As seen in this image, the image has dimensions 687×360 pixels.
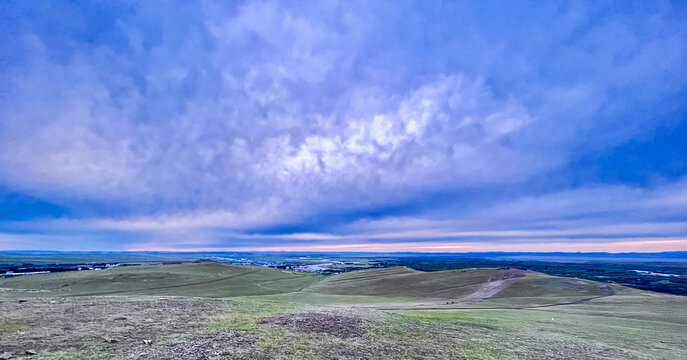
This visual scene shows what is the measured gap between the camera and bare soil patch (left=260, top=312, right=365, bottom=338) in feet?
66.3

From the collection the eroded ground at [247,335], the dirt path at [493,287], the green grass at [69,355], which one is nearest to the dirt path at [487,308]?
the dirt path at [493,287]

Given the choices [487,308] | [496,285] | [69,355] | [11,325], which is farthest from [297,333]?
[496,285]

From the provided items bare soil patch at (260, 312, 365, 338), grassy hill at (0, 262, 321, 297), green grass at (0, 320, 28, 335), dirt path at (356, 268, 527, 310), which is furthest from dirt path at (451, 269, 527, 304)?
green grass at (0, 320, 28, 335)

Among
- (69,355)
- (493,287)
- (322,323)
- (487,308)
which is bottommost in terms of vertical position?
(493,287)

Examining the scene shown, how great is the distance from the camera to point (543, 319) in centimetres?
3362

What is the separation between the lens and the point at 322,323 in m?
21.9

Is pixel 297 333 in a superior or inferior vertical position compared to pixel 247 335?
inferior

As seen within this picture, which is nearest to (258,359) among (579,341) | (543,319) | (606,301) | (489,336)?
(489,336)

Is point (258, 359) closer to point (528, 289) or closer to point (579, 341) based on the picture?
point (579, 341)

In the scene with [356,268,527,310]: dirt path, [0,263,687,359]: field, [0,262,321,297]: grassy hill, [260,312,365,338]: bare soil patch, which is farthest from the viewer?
[0,262,321,297]: grassy hill

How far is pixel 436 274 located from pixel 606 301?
41.3m

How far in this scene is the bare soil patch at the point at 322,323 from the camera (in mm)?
20219

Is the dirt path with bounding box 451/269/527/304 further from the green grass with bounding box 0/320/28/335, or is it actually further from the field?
the green grass with bounding box 0/320/28/335

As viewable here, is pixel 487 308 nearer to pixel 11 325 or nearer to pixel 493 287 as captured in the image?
pixel 493 287
